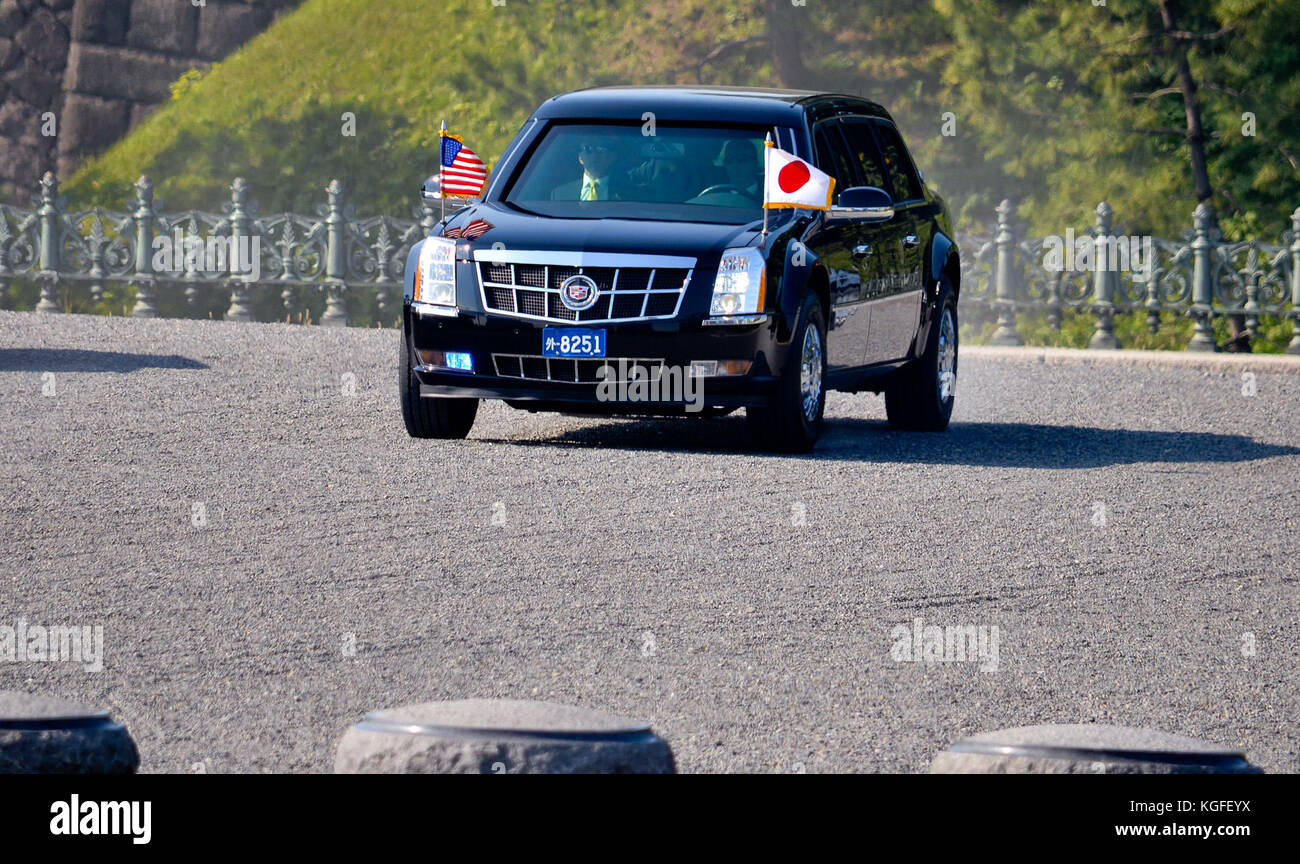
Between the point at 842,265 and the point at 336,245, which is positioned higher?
the point at 336,245

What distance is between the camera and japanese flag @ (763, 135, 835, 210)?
440 inches

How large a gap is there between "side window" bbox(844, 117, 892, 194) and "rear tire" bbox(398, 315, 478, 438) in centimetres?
290

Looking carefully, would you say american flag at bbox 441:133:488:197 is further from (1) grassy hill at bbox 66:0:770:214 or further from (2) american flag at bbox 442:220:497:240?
(1) grassy hill at bbox 66:0:770:214

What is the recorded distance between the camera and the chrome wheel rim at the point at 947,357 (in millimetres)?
13250

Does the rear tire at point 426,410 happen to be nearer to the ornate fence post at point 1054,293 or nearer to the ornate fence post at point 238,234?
the ornate fence post at point 1054,293

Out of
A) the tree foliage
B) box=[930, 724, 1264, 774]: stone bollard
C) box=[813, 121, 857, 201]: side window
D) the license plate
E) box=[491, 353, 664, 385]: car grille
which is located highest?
the tree foliage

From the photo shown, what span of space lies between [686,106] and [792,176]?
950 millimetres

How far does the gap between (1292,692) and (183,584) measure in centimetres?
375

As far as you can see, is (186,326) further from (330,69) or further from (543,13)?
(330,69)

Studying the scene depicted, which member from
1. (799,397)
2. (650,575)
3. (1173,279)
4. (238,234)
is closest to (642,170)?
(799,397)

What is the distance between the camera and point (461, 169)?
12.8 m

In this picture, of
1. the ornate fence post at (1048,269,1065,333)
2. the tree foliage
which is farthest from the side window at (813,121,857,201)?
the tree foliage

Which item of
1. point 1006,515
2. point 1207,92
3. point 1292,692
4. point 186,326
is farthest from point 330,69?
point 1292,692

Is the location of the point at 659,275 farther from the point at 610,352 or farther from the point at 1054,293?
the point at 1054,293
